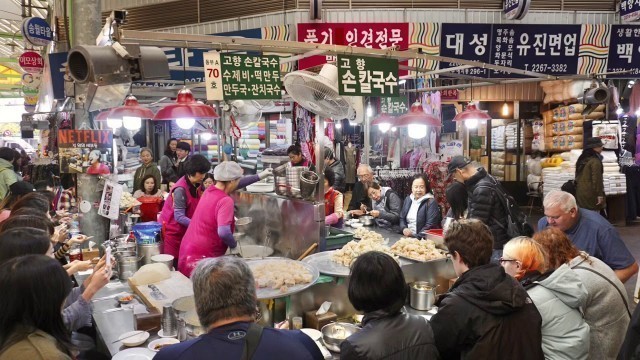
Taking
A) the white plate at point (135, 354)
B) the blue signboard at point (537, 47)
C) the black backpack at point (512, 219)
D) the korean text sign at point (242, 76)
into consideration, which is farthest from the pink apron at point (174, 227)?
the blue signboard at point (537, 47)

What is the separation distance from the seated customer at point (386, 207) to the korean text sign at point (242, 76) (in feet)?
8.35

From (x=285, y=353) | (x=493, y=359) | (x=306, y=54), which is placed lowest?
(x=493, y=359)

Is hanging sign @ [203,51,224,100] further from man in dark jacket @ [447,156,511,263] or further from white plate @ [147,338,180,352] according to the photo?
man in dark jacket @ [447,156,511,263]

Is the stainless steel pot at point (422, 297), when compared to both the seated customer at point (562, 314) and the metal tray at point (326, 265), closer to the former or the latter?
the metal tray at point (326, 265)

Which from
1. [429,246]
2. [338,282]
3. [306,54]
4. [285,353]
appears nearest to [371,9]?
[306,54]

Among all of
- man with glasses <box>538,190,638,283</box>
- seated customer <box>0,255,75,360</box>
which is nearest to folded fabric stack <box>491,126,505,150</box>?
man with glasses <box>538,190,638,283</box>

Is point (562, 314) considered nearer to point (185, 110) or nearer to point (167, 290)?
point (167, 290)

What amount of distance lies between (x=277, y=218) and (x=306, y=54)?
1812 millimetres

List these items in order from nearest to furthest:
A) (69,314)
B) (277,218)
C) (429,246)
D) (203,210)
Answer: (69,314), (429,246), (203,210), (277,218)

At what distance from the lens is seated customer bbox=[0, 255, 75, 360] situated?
6.56ft

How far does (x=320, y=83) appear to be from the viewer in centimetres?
420

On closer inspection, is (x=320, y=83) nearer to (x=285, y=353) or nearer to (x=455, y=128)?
(x=285, y=353)

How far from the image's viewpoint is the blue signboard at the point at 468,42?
765cm

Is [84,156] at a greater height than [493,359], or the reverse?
[84,156]
